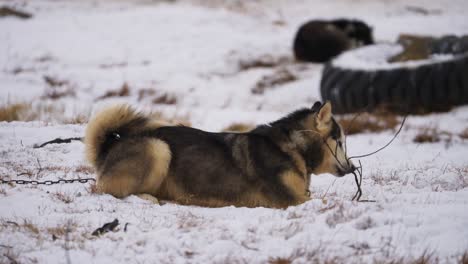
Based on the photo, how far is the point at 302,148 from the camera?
5871 millimetres

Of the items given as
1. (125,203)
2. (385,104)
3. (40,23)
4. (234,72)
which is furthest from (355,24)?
(125,203)

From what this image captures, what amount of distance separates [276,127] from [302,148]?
0.37 meters

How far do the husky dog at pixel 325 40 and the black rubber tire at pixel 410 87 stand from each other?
18.9 feet

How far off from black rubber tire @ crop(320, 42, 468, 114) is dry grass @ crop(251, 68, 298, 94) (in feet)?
10.1

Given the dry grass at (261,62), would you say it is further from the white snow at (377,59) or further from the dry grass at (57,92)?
the dry grass at (57,92)

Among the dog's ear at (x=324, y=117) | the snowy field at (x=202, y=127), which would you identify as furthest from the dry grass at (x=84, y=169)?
the dog's ear at (x=324, y=117)

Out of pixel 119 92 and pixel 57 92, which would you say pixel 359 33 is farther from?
pixel 57 92

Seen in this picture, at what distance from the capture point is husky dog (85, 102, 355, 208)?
557cm

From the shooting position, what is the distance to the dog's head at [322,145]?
5867mm

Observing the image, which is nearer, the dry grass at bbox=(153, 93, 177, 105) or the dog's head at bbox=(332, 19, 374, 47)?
the dry grass at bbox=(153, 93, 177, 105)

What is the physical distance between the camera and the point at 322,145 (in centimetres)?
590

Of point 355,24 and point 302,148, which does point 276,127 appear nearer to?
point 302,148

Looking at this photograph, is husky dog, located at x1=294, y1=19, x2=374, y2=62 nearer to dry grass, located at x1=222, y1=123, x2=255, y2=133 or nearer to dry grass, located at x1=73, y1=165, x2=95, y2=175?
dry grass, located at x1=222, y1=123, x2=255, y2=133

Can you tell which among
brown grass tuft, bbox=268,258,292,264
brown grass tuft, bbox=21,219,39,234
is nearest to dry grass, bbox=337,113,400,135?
brown grass tuft, bbox=268,258,292,264
